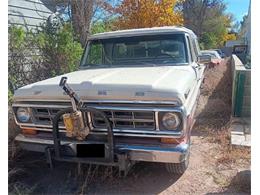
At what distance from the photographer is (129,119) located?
356cm

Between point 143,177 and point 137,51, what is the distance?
6.51ft

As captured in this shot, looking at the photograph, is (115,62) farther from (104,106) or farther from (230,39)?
(230,39)

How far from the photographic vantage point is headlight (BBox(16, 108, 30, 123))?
13.2 feet

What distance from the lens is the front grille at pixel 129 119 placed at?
350 centimetres

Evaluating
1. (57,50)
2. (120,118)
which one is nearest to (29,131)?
(120,118)

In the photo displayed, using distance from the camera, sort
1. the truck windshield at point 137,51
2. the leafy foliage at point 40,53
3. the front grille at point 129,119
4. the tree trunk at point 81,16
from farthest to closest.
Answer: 1. the tree trunk at point 81,16
2. the leafy foliage at point 40,53
3. the truck windshield at point 137,51
4. the front grille at point 129,119

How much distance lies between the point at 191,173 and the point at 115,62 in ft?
6.87

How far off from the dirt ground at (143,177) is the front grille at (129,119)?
766mm

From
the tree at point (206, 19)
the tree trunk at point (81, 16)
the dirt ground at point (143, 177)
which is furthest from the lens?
the tree at point (206, 19)

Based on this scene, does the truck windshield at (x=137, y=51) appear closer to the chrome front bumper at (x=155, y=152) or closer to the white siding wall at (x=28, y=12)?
the chrome front bumper at (x=155, y=152)

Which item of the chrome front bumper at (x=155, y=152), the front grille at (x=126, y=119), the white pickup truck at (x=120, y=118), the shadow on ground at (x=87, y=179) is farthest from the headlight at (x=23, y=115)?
the chrome front bumper at (x=155, y=152)

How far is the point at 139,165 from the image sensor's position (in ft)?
14.8

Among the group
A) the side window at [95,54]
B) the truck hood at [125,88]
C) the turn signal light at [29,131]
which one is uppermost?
the side window at [95,54]
